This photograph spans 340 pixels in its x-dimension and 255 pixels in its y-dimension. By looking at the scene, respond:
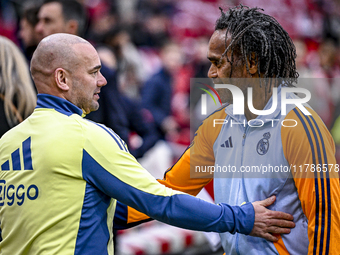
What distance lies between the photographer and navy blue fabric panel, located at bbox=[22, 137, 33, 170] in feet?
5.47

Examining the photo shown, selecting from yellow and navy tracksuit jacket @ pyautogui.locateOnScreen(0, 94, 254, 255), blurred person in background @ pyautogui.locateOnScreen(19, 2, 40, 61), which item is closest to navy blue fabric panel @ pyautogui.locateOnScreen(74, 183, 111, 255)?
yellow and navy tracksuit jacket @ pyautogui.locateOnScreen(0, 94, 254, 255)

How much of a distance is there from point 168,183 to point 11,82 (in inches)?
62.7

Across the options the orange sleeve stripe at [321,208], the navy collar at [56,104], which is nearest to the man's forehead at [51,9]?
the navy collar at [56,104]

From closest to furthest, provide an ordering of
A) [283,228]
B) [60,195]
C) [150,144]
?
1. [60,195]
2. [283,228]
3. [150,144]

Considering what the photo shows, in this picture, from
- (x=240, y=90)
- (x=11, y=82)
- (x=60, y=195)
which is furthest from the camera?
(x=11, y=82)

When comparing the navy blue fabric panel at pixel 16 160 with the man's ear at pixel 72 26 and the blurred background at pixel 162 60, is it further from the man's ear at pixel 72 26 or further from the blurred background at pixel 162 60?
the man's ear at pixel 72 26

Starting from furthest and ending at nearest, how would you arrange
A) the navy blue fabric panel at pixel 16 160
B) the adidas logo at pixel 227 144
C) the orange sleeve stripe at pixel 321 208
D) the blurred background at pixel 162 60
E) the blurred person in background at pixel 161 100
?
the blurred person in background at pixel 161 100 < the blurred background at pixel 162 60 < the adidas logo at pixel 227 144 < the navy blue fabric panel at pixel 16 160 < the orange sleeve stripe at pixel 321 208

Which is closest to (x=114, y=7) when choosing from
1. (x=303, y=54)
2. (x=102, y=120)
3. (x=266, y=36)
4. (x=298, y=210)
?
(x=102, y=120)

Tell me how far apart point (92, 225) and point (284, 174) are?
865 mm

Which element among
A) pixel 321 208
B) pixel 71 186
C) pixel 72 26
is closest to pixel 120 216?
pixel 71 186

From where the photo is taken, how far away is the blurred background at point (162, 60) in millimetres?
3885

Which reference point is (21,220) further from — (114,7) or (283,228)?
(114,7)

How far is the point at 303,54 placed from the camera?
7.28 meters

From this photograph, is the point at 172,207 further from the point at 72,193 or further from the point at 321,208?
the point at 321,208
